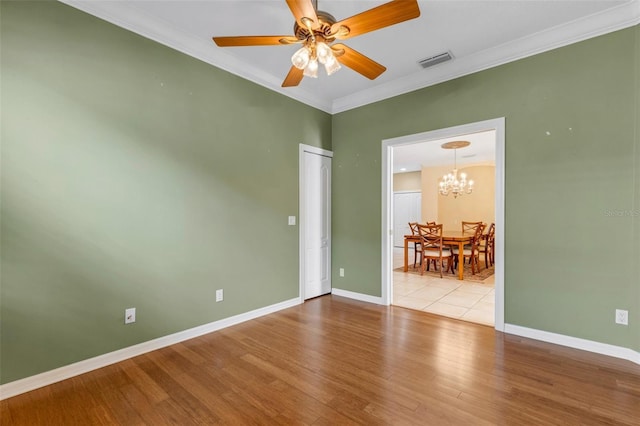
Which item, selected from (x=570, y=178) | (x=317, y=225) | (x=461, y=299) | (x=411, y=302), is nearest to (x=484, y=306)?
(x=461, y=299)

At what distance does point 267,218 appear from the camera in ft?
11.5

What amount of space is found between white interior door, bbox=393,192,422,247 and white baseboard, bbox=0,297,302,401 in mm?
7798

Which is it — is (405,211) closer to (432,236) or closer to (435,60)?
(432,236)

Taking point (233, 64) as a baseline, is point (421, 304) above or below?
below

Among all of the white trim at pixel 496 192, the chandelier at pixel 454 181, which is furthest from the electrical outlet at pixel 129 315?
the chandelier at pixel 454 181

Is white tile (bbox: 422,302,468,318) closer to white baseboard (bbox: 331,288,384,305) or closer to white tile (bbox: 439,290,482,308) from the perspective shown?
white tile (bbox: 439,290,482,308)

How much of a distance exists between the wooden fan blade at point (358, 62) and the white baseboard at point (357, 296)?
111 inches

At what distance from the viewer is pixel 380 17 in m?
1.69

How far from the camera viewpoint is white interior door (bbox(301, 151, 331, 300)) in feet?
13.3

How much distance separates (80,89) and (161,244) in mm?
1360

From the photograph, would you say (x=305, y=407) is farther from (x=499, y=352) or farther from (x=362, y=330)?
(x=499, y=352)

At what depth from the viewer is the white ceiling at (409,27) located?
2307 mm

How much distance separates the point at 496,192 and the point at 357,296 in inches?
88.2

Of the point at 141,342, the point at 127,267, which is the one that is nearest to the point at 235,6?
the point at 127,267
